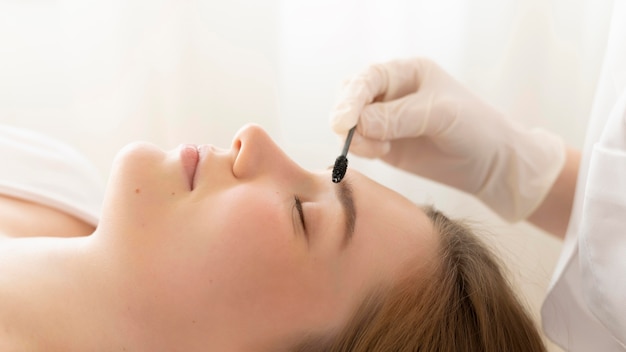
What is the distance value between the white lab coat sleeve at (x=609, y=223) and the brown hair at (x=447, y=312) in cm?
13

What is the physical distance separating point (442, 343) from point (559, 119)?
74 cm

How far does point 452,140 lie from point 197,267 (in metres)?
0.69

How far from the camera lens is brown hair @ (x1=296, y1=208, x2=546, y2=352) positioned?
3.24 ft

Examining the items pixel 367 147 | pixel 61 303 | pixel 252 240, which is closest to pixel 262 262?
pixel 252 240

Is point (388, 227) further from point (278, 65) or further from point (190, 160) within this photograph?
point (278, 65)

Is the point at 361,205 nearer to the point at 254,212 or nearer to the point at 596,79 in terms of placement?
the point at 254,212

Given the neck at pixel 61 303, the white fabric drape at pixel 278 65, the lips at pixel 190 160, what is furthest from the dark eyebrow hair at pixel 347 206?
the white fabric drape at pixel 278 65

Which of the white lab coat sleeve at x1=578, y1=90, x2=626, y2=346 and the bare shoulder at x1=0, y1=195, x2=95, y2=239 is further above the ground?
the bare shoulder at x1=0, y1=195, x2=95, y2=239

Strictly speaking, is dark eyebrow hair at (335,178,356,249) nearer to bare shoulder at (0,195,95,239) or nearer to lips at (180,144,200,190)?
lips at (180,144,200,190)

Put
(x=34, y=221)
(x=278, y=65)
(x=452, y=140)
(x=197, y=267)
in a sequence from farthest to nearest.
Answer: (x=278, y=65) < (x=452, y=140) < (x=34, y=221) < (x=197, y=267)

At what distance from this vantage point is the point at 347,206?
3.33ft

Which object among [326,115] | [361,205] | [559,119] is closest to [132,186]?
[361,205]

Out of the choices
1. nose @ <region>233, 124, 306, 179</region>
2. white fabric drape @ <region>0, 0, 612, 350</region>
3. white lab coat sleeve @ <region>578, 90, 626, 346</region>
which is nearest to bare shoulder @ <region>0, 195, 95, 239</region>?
white fabric drape @ <region>0, 0, 612, 350</region>

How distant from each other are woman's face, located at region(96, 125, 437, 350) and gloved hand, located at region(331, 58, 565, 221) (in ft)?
1.03
